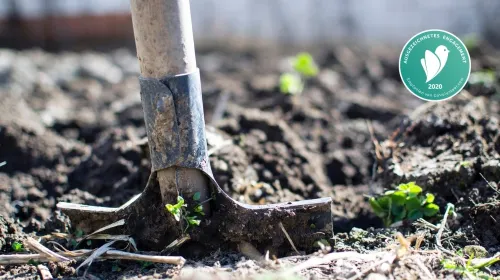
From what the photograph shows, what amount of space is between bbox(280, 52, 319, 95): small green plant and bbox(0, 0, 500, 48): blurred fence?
3.01 metres

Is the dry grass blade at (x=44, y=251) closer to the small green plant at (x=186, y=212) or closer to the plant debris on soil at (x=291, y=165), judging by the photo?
the plant debris on soil at (x=291, y=165)

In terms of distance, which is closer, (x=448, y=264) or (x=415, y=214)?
(x=448, y=264)

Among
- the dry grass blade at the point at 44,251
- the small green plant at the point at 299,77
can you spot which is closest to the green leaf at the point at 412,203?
the dry grass blade at the point at 44,251

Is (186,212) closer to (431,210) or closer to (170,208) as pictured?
(170,208)

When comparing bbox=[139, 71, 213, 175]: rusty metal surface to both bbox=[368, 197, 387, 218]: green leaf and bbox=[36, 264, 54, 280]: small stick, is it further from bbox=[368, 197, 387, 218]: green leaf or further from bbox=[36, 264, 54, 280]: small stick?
bbox=[368, 197, 387, 218]: green leaf

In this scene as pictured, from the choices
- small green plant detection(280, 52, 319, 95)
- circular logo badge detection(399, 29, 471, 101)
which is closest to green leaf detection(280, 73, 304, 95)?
small green plant detection(280, 52, 319, 95)

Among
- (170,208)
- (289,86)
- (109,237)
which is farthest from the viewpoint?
(289,86)

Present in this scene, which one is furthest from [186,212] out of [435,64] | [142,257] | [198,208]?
[435,64]

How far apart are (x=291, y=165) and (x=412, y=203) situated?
0.81m

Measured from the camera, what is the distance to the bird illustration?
2359 mm

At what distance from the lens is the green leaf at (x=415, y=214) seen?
2.29 metres

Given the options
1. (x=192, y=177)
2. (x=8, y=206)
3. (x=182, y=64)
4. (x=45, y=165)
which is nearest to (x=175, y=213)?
(x=192, y=177)

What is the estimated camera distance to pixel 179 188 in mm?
2088

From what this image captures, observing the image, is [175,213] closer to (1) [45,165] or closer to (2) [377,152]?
(2) [377,152]
